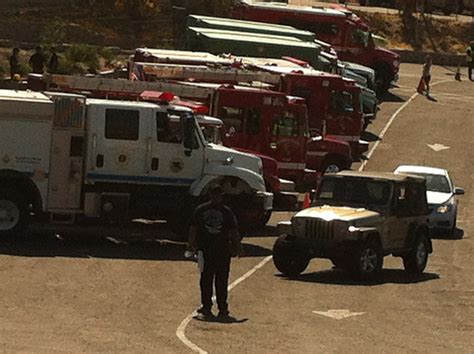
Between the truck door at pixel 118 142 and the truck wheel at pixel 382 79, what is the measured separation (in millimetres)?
30367

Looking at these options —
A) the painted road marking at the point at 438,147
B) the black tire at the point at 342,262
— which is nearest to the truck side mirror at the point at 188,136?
the black tire at the point at 342,262

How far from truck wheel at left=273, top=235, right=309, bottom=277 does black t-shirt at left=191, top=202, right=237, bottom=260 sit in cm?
535

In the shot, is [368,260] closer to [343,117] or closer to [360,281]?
[360,281]

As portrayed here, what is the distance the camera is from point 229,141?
33.2 m

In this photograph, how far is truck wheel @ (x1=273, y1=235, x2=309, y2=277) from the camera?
24516 millimetres

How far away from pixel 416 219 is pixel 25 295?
27.1 ft

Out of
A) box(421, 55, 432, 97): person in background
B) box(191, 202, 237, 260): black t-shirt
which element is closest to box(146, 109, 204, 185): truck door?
box(191, 202, 237, 260): black t-shirt

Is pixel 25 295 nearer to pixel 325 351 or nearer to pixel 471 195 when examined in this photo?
pixel 325 351

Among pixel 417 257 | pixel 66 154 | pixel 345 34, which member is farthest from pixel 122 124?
pixel 345 34

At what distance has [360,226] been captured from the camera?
24.5 metres

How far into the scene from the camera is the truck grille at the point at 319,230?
24.4 meters

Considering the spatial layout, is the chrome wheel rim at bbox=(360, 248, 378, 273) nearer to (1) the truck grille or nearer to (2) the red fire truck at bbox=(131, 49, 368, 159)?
(1) the truck grille

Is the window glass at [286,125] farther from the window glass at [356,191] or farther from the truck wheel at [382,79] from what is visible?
the truck wheel at [382,79]

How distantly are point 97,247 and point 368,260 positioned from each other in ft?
15.6
